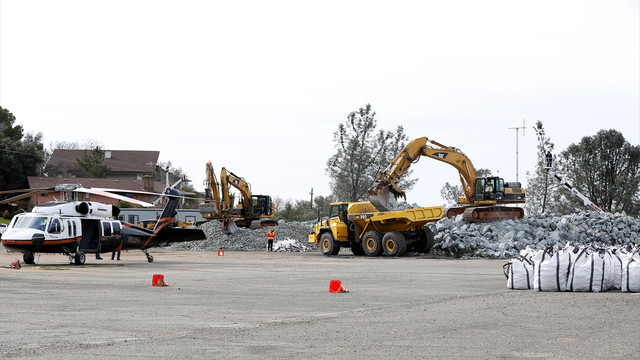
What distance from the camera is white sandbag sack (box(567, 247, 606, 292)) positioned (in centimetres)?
1680

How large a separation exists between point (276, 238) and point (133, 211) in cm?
1926

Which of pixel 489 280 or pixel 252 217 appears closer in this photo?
pixel 489 280

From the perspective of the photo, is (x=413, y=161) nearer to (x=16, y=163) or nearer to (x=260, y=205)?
(x=260, y=205)

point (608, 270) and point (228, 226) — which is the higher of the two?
point (228, 226)

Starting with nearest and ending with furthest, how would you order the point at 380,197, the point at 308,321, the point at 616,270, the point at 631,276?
the point at 308,321 < the point at 631,276 < the point at 616,270 < the point at 380,197

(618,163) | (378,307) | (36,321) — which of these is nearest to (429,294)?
(378,307)

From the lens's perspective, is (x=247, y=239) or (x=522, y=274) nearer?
(x=522, y=274)

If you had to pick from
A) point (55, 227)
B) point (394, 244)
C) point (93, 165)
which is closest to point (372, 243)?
point (394, 244)

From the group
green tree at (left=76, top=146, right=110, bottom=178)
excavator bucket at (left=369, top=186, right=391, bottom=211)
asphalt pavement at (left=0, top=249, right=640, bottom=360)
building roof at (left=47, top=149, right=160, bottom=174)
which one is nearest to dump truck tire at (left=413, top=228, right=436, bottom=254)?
excavator bucket at (left=369, top=186, right=391, bottom=211)

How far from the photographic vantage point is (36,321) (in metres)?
12.2

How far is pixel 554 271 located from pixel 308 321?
707cm

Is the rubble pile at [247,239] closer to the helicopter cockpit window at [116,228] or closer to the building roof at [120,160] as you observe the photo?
the helicopter cockpit window at [116,228]

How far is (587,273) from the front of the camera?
16812 mm

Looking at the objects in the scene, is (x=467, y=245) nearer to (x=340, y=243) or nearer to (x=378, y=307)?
(x=340, y=243)
